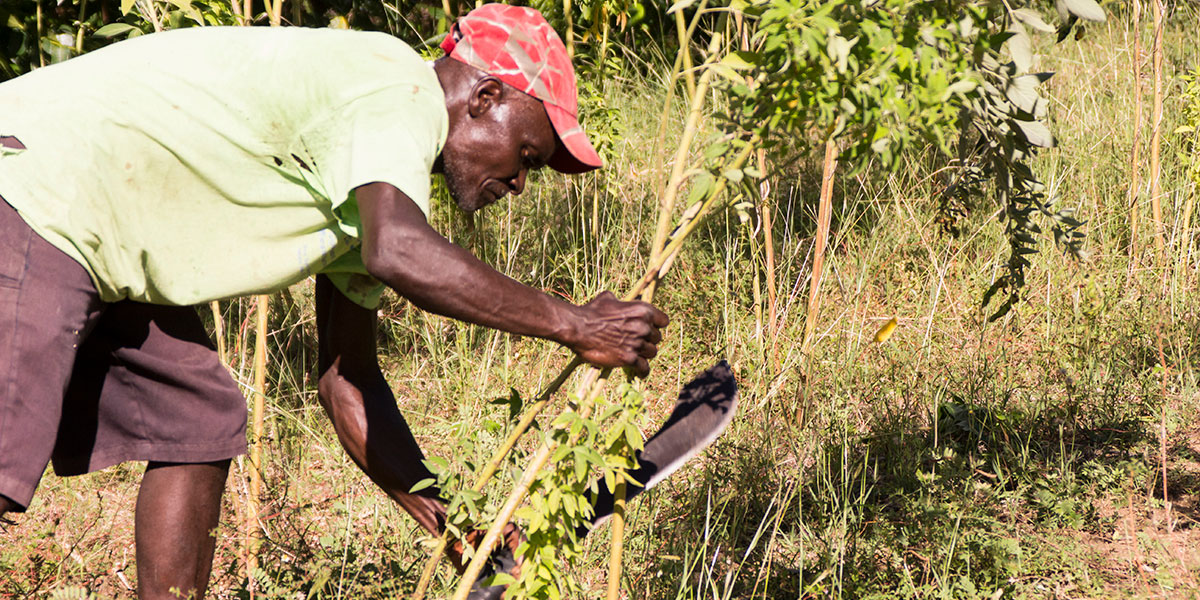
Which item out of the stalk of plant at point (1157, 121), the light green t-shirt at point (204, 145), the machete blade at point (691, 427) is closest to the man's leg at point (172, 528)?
the light green t-shirt at point (204, 145)

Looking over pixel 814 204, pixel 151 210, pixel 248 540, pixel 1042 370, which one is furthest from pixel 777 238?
pixel 151 210

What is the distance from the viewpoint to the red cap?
2016 mm

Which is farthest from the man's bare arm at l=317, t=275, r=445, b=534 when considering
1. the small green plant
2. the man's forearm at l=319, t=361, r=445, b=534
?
the small green plant

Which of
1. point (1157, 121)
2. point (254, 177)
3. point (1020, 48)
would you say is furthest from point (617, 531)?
point (1157, 121)

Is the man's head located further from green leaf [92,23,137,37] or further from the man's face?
green leaf [92,23,137,37]

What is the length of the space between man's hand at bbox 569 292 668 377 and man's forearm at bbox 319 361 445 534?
36.2 inches

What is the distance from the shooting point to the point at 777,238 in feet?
15.3

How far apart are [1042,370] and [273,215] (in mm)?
2725

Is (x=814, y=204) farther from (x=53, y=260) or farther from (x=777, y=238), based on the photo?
(x=53, y=260)

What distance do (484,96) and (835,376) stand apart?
1.68 m

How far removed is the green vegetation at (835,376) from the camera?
1.87 m

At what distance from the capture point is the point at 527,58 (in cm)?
201

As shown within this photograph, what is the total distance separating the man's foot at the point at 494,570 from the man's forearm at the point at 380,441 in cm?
20

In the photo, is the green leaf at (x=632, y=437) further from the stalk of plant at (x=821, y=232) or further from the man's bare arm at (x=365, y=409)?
the stalk of plant at (x=821, y=232)
